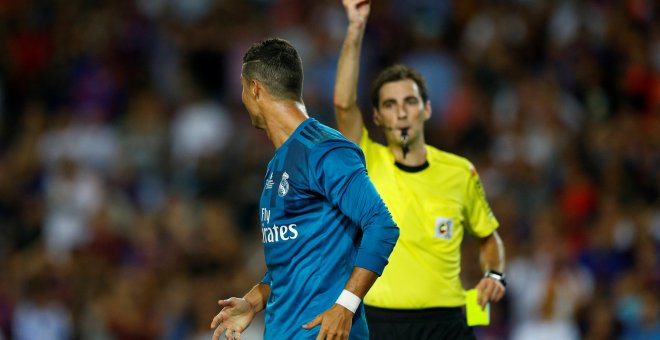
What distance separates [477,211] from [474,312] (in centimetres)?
60

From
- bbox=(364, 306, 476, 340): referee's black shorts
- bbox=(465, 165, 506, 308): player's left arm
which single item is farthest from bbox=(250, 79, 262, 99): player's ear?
bbox=(465, 165, 506, 308): player's left arm

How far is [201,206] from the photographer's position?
38.2ft

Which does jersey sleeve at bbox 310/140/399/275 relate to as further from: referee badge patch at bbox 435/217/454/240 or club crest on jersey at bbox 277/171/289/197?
referee badge patch at bbox 435/217/454/240

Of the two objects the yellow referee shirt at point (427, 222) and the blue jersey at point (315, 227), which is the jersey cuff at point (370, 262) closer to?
the blue jersey at point (315, 227)

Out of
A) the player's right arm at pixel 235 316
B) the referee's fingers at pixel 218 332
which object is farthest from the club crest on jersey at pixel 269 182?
the referee's fingers at pixel 218 332

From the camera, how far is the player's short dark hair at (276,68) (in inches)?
186

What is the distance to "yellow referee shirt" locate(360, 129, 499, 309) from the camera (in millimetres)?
6020

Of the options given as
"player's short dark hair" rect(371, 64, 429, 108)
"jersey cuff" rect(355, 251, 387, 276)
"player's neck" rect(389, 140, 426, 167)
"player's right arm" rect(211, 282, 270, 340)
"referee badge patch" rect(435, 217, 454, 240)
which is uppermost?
"player's short dark hair" rect(371, 64, 429, 108)

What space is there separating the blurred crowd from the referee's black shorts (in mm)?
3390

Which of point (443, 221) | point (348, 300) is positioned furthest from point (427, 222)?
point (348, 300)

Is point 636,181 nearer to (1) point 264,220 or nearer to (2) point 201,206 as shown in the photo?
(2) point 201,206

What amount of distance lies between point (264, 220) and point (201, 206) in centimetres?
695

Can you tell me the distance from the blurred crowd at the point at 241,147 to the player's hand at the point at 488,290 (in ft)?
10.5

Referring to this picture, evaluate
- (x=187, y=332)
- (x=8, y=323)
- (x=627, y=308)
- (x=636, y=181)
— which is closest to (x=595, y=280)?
(x=627, y=308)
